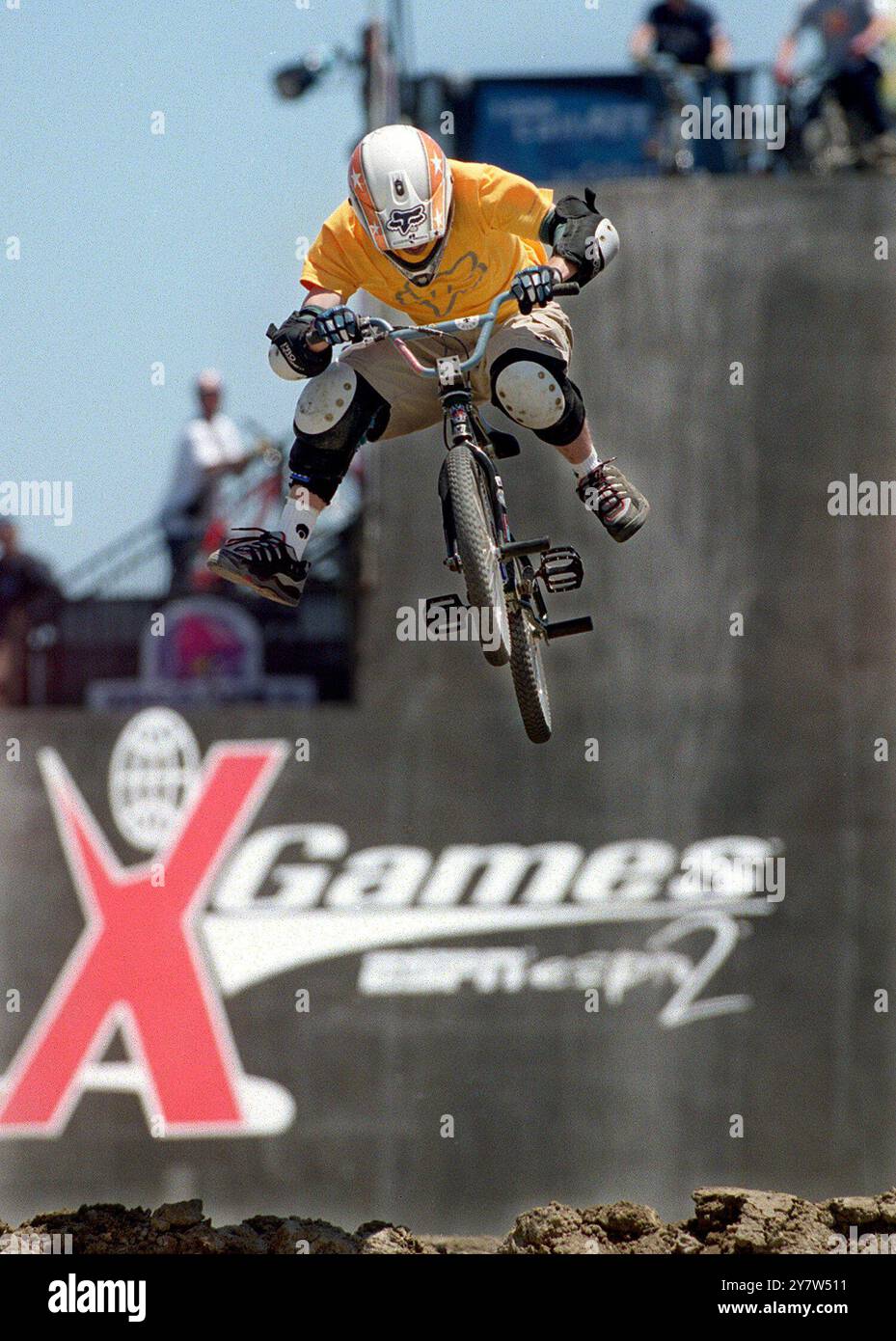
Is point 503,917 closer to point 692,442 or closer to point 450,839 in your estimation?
point 450,839

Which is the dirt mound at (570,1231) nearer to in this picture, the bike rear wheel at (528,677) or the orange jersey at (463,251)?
the bike rear wheel at (528,677)

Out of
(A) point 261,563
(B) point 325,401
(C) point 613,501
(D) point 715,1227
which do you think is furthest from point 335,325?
(D) point 715,1227

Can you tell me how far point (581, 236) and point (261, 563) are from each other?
2.35 metres

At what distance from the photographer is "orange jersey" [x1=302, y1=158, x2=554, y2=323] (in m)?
11.6

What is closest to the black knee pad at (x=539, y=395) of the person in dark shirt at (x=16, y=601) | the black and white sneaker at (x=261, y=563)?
the black and white sneaker at (x=261, y=563)

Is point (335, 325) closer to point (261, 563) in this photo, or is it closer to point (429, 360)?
point (429, 360)

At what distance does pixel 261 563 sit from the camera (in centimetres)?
1154

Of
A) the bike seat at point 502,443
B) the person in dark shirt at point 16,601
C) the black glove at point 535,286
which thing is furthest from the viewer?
the person in dark shirt at point 16,601

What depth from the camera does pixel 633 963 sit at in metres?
22.8

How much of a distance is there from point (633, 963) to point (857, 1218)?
696 centimetres

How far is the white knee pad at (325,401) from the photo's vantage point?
38.6ft

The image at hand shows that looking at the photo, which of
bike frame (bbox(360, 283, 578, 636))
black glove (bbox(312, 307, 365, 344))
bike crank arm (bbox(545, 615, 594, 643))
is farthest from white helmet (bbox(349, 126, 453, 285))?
bike crank arm (bbox(545, 615, 594, 643))

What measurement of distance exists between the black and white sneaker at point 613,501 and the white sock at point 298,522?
1456 mm
